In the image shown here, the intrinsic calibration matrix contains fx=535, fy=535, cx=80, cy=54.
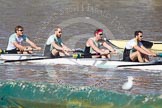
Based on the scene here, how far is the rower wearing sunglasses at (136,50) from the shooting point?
16750 mm

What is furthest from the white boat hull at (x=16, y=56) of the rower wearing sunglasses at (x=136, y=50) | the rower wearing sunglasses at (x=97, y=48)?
the rower wearing sunglasses at (x=136, y=50)

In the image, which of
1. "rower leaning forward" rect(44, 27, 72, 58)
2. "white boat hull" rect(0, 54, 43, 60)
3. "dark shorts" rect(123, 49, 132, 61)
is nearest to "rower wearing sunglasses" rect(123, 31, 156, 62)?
"dark shorts" rect(123, 49, 132, 61)

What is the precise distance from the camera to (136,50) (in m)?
16.9

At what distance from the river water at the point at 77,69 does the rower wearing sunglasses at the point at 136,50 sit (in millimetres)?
563

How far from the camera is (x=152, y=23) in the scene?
31859 millimetres

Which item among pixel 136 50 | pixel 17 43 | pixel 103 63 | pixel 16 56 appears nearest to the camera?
pixel 136 50

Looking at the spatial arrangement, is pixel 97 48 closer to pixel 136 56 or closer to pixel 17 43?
pixel 136 56

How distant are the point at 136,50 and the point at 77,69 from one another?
198cm

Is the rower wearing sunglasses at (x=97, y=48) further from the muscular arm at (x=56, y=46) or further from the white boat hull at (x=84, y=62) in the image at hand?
the muscular arm at (x=56, y=46)

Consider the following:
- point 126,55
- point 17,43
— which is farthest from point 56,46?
point 126,55

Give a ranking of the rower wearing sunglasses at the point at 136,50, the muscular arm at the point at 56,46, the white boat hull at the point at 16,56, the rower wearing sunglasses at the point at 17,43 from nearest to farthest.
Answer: the rower wearing sunglasses at the point at 136,50, the muscular arm at the point at 56,46, the white boat hull at the point at 16,56, the rower wearing sunglasses at the point at 17,43

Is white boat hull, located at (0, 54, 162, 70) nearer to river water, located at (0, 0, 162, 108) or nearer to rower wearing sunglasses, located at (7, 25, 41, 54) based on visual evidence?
river water, located at (0, 0, 162, 108)

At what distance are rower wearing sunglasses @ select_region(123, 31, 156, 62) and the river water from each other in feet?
1.85

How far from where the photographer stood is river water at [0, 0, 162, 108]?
1095 centimetres
